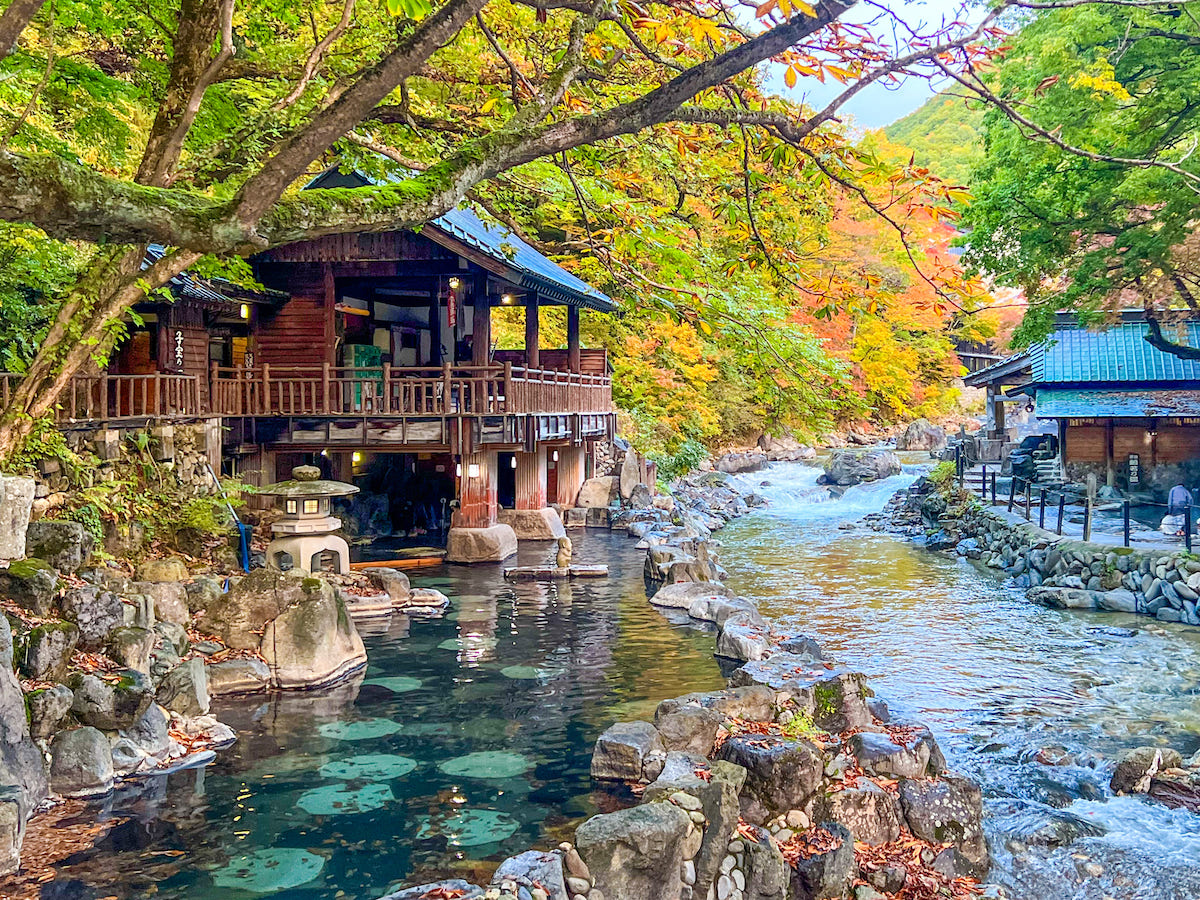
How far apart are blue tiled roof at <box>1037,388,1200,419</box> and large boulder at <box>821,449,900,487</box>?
47.4 feet

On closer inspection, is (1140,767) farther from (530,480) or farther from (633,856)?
(530,480)

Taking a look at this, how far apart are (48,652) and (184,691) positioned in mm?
1561

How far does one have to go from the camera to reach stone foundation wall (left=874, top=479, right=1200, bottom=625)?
1931 cm

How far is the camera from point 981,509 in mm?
30344

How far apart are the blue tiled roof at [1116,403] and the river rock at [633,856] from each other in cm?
2576

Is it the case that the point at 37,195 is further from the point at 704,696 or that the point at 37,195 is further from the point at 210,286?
the point at 210,286

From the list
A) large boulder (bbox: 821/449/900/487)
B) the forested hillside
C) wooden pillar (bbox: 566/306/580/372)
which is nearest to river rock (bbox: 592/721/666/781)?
wooden pillar (bbox: 566/306/580/372)

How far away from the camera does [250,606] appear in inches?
499

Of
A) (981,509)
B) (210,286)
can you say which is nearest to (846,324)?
(981,509)

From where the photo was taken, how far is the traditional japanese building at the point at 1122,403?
2845 cm

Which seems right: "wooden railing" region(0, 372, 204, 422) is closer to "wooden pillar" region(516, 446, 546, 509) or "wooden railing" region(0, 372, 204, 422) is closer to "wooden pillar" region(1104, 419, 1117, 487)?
"wooden pillar" region(516, 446, 546, 509)

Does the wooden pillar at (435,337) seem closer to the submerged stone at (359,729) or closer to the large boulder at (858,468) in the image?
the submerged stone at (359,729)

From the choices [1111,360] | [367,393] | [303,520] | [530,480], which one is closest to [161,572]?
[303,520]

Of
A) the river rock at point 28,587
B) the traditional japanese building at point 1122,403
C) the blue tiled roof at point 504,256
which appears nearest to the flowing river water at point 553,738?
the river rock at point 28,587
